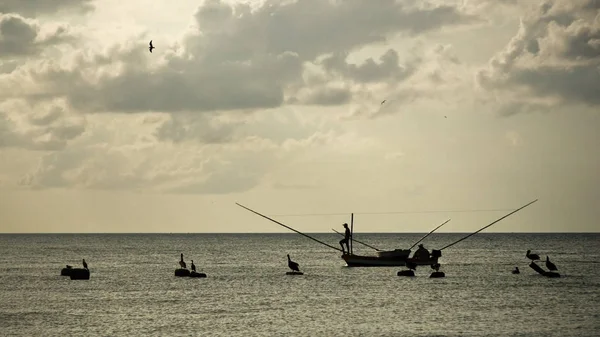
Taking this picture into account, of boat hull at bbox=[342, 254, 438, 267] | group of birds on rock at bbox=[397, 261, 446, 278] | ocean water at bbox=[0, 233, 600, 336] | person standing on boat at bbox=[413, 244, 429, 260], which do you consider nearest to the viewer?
ocean water at bbox=[0, 233, 600, 336]

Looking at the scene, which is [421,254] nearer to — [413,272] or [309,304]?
[413,272]

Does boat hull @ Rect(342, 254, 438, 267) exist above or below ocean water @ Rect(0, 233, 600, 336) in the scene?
above

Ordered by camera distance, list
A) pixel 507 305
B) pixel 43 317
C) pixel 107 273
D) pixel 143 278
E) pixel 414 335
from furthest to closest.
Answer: pixel 107 273 < pixel 143 278 < pixel 507 305 < pixel 43 317 < pixel 414 335

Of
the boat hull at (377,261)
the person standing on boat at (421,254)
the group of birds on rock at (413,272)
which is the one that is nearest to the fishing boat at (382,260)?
the boat hull at (377,261)

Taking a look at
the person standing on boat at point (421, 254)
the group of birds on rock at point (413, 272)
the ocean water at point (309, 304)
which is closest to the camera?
the ocean water at point (309, 304)

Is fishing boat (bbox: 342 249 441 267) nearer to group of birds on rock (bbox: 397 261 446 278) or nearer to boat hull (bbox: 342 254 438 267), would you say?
boat hull (bbox: 342 254 438 267)

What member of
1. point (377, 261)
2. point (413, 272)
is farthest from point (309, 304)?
point (377, 261)

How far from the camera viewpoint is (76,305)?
2362 inches

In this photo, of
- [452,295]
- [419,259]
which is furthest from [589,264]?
[452,295]

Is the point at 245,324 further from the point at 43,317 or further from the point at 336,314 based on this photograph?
the point at 43,317

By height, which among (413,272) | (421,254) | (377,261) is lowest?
(413,272)

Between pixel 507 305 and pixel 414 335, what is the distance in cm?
1385

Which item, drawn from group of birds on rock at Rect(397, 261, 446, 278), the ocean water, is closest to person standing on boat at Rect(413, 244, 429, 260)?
→ the ocean water

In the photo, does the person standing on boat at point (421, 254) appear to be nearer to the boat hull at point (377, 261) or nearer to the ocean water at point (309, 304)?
the boat hull at point (377, 261)
